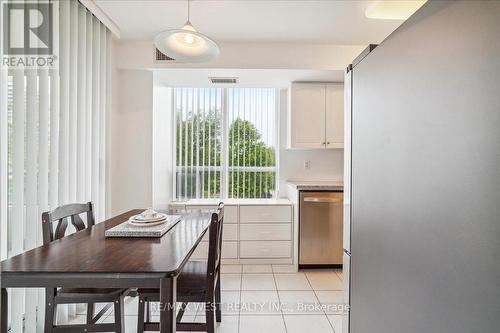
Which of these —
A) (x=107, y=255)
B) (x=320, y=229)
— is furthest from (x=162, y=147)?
(x=107, y=255)

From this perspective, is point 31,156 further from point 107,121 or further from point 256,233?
point 256,233

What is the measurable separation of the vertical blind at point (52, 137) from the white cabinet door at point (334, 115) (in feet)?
8.10

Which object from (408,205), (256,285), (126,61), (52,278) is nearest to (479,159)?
(408,205)

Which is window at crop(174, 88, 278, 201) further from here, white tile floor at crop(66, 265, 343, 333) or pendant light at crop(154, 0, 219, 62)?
pendant light at crop(154, 0, 219, 62)

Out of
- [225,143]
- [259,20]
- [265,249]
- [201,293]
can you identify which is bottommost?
[265,249]

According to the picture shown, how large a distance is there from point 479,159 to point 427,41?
283 millimetres

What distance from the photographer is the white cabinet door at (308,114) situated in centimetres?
351

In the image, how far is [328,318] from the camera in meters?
2.30

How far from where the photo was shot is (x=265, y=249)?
11.3 ft

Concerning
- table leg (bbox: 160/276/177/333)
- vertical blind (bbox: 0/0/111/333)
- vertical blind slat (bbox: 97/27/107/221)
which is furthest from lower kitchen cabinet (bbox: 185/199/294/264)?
→ table leg (bbox: 160/276/177/333)

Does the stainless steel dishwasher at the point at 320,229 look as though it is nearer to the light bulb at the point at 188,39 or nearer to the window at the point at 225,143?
the window at the point at 225,143

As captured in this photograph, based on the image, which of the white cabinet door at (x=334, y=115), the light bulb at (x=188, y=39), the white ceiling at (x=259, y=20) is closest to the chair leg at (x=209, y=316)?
the light bulb at (x=188, y=39)

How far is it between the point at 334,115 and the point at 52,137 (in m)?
2.88

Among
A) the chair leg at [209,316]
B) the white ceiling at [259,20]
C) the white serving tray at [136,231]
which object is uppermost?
the white ceiling at [259,20]
